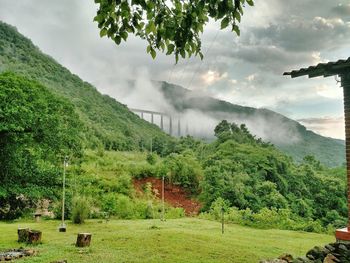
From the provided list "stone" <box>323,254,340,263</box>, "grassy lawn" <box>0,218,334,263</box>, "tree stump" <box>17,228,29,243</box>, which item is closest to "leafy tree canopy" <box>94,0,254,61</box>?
"stone" <box>323,254,340,263</box>

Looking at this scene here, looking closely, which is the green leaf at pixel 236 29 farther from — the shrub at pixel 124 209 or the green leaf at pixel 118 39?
the shrub at pixel 124 209

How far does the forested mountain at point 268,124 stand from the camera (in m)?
72.1

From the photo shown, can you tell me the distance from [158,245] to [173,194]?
18157 millimetres

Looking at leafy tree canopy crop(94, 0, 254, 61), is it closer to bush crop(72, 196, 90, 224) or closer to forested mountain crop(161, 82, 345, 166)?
bush crop(72, 196, 90, 224)

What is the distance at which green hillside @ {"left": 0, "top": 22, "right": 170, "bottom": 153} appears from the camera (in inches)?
1831

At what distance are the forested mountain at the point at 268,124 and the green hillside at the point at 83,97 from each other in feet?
59.4

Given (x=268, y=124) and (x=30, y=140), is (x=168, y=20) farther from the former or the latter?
(x=268, y=124)

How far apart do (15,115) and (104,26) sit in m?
12.7

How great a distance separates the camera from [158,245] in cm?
1066

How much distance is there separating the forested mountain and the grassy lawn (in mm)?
57601

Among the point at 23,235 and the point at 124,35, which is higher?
the point at 124,35

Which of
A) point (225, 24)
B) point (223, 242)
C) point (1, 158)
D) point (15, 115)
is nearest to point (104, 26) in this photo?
point (225, 24)

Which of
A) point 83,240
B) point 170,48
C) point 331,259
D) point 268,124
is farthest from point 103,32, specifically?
point 268,124

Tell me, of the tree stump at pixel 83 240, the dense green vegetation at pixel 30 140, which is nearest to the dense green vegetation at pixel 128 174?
the dense green vegetation at pixel 30 140
